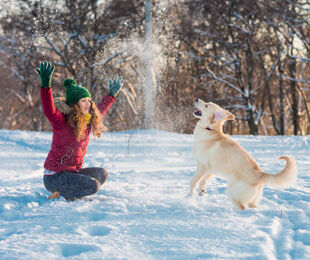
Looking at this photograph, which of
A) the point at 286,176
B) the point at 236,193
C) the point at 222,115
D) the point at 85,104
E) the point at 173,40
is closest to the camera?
the point at 286,176

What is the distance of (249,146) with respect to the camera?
336 inches

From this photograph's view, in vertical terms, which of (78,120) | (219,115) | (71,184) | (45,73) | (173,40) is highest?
(173,40)

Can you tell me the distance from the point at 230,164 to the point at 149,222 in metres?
0.89

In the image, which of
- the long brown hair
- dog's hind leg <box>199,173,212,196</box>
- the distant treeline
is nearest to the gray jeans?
the long brown hair

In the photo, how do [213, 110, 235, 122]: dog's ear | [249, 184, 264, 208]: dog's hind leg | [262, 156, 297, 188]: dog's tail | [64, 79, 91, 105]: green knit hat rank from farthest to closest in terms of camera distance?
[64, 79, 91, 105]: green knit hat < [213, 110, 235, 122]: dog's ear < [249, 184, 264, 208]: dog's hind leg < [262, 156, 297, 188]: dog's tail

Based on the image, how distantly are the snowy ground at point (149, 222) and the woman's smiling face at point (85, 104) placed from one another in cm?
93

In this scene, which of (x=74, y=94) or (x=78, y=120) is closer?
(x=78, y=120)

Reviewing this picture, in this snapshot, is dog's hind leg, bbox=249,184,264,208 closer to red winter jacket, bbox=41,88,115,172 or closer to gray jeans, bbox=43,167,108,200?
gray jeans, bbox=43,167,108,200

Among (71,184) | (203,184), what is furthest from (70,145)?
(203,184)

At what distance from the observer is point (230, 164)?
3.05m

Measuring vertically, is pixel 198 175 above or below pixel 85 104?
below

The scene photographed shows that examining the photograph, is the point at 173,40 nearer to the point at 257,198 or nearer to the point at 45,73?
the point at 45,73

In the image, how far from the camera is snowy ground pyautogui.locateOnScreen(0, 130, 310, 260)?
2.22m

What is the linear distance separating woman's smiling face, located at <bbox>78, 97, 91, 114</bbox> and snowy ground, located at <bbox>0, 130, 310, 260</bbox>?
93 cm
